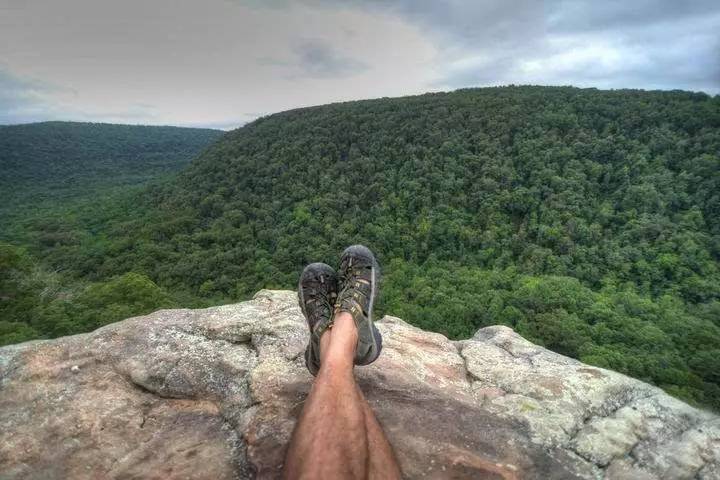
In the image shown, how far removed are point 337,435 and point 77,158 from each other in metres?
134

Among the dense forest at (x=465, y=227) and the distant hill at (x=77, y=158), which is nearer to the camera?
the dense forest at (x=465, y=227)

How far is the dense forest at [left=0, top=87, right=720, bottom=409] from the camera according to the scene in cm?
2539

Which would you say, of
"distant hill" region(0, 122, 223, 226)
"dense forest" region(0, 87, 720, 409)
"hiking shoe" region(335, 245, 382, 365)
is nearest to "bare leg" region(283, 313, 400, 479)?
"hiking shoe" region(335, 245, 382, 365)

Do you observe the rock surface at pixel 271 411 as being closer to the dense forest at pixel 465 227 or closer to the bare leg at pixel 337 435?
the bare leg at pixel 337 435

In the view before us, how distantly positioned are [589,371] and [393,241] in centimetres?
4713

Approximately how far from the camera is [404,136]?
71.2 m

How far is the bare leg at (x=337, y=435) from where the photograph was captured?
190 cm

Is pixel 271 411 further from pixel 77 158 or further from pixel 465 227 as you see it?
pixel 77 158

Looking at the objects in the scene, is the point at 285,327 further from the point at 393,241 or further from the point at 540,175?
the point at 540,175

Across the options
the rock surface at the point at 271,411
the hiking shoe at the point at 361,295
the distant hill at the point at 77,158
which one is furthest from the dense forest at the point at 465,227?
the distant hill at the point at 77,158

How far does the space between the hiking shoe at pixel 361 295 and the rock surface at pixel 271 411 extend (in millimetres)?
564

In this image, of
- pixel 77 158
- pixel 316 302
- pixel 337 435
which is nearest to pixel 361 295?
pixel 316 302

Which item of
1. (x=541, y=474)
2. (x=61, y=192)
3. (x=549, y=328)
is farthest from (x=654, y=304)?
(x=61, y=192)

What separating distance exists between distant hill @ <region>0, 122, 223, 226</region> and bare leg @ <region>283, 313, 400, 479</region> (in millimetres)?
85970
